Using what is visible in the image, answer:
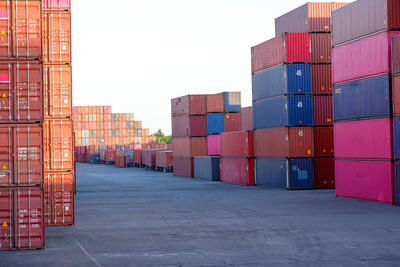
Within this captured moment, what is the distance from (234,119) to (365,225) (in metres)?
34.0

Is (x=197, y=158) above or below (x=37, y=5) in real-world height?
below

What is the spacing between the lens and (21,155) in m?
16.2

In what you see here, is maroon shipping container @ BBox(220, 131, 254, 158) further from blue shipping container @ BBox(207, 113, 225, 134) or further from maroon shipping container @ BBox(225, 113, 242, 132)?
blue shipping container @ BBox(207, 113, 225, 134)

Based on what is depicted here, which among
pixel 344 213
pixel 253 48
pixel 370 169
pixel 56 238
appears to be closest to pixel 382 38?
pixel 370 169

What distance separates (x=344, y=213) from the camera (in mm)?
23016

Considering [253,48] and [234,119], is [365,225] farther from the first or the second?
[234,119]

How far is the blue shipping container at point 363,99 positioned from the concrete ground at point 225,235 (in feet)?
12.8

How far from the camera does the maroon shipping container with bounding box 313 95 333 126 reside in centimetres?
3662

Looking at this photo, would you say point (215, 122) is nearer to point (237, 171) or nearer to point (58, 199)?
point (237, 171)

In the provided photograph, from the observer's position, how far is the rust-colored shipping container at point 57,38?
21.0 meters

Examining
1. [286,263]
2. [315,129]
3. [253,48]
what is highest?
[253,48]

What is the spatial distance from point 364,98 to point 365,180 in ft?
11.8

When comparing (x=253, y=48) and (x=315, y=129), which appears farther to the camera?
(x=253, y=48)

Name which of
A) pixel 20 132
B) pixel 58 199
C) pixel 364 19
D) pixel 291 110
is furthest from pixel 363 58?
pixel 20 132
